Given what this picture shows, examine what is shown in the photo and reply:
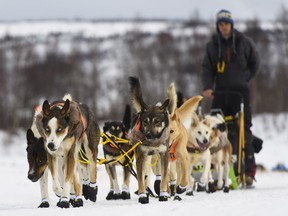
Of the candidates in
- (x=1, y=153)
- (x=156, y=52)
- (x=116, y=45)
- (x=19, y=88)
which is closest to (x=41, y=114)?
(x=1, y=153)

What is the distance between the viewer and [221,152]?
923cm

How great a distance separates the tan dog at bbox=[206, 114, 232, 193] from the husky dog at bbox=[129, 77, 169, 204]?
102 inches

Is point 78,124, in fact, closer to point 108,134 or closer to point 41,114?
point 41,114

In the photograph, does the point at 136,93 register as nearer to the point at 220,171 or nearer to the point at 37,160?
the point at 37,160

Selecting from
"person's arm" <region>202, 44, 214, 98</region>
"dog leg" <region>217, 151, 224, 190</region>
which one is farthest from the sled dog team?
"person's arm" <region>202, 44, 214, 98</region>

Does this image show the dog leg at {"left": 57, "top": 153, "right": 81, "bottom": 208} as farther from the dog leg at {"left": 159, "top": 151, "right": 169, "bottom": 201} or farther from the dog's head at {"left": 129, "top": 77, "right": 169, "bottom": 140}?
the dog leg at {"left": 159, "top": 151, "right": 169, "bottom": 201}

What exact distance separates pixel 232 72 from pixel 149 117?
12.3ft

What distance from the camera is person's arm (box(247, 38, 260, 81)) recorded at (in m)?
9.61

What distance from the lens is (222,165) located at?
9.51 meters

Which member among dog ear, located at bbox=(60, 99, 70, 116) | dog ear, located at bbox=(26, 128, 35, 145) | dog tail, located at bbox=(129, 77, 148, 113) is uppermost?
dog tail, located at bbox=(129, 77, 148, 113)

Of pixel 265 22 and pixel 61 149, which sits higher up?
pixel 265 22

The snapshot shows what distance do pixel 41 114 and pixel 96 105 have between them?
1456 inches

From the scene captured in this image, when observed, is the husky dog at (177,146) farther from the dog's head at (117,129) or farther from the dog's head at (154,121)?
the dog's head at (117,129)

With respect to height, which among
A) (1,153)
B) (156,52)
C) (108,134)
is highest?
(156,52)
